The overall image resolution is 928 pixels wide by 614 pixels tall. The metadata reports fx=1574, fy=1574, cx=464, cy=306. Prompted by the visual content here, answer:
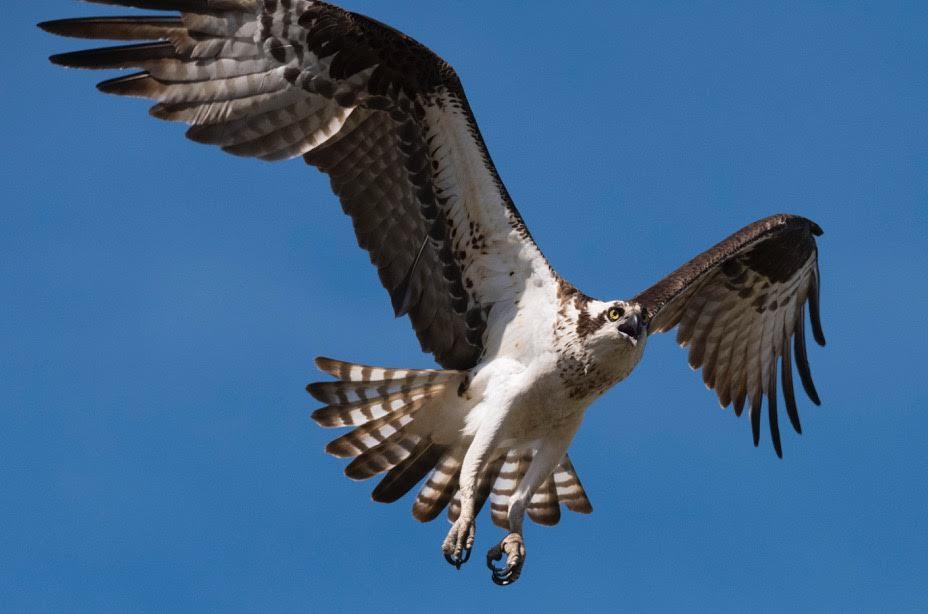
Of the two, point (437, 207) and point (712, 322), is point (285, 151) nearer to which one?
point (437, 207)

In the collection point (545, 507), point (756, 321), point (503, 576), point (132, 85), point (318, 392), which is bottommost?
point (503, 576)

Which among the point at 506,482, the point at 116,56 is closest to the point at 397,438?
the point at 506,482

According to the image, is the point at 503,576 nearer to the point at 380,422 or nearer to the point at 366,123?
the point at 380,422

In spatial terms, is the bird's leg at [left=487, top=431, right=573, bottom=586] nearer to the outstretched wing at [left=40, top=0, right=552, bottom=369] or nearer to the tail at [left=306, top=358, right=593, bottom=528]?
the tail at [left=306, top=358, right=593, bottom=528]

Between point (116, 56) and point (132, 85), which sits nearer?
point (116, 56)

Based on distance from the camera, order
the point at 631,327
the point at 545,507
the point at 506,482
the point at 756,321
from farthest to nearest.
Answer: the point at 756,321 → the point at 545,507 → the point at 506,482 → the point at 631,327

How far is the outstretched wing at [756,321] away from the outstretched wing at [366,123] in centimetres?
223

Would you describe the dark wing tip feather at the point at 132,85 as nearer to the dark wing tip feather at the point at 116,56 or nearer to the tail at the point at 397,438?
the dark wing tip feather at the point at 116,56

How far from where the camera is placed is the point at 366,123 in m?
10.7

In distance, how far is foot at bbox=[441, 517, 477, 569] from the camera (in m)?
10.2

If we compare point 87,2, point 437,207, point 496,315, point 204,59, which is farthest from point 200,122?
point 496,315

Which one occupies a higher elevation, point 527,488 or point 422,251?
point 422,251

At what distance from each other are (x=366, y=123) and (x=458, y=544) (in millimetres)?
2895

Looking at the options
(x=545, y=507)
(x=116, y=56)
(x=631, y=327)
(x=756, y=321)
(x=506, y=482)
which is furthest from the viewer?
(x=756, y=321)
